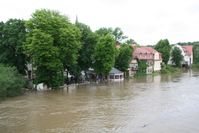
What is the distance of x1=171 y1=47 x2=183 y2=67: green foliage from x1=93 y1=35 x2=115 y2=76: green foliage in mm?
33531

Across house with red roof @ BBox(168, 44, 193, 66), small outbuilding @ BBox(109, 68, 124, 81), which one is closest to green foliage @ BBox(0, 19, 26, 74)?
small outbuilding @ BBox(109, 68, 124, 81)

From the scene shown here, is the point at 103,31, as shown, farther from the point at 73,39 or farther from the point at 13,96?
the point at 13,96

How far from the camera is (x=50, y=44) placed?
141ft

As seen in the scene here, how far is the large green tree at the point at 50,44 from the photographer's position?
42.7m

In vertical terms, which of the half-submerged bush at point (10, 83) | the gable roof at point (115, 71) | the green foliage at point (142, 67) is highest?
the green foliage at point (142, 67)

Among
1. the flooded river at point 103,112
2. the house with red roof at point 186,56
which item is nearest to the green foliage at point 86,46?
the flooded river at point 103,112

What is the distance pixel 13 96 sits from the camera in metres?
38.7

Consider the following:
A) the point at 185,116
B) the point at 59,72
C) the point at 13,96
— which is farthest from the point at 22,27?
the point at 185,116

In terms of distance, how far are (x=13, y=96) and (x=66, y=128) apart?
16.9 meters

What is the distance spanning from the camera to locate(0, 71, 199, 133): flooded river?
76.6 ft

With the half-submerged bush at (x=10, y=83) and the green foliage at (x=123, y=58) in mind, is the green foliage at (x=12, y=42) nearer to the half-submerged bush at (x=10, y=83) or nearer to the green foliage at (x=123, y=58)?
the half-submerged bush at (x=10, y=83)

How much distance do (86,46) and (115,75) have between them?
7.10m

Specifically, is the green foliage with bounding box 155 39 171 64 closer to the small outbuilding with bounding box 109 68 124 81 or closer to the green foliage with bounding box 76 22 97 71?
the small outbuilding with bounding box 109 68 124 81

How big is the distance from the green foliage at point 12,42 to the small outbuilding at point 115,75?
15.8 metres
